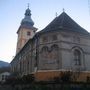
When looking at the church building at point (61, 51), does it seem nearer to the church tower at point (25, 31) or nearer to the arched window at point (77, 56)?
the arched window at point (77, 56)

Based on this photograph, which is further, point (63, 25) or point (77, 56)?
point (63, 25)

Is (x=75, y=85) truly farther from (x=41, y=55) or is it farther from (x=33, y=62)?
(x=33, y=62)

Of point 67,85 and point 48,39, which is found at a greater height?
point 48,39

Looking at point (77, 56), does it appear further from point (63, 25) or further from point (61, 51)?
point (63, 25)

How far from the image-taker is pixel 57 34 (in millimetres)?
23812

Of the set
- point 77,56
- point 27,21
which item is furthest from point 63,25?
point 27,21

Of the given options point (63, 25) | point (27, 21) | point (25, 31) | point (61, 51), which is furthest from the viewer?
point (27, 21)

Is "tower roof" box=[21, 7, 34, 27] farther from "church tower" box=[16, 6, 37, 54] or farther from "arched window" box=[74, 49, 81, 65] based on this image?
"arched window" box=[74, 49, 81, 65]

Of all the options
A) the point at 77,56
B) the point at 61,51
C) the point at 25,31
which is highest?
the point at 25,31

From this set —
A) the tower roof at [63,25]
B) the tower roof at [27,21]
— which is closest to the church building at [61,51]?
the tower roof at [63,25]

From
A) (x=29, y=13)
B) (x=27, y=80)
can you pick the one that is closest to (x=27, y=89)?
(x=27, y=80)

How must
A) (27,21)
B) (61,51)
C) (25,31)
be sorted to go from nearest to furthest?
(61,51) → (25,31) → (27,21)

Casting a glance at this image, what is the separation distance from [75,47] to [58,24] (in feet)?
14.7

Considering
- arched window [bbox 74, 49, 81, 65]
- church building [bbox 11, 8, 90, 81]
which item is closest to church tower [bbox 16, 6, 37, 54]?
church building [bbox 11, 8, 90, 81]
